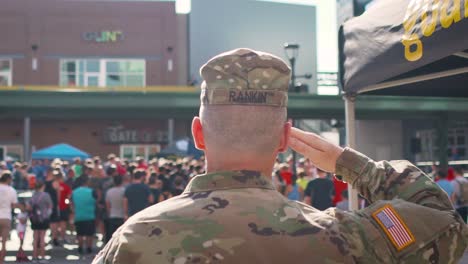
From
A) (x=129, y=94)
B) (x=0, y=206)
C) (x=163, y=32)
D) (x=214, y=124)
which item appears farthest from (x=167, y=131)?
(x=214, y=124)

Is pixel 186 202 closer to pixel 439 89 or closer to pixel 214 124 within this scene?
pixel 214 124

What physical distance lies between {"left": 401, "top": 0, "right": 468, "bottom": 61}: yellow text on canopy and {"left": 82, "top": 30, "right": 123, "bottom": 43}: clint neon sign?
35.9 m

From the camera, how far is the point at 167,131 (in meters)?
35.9

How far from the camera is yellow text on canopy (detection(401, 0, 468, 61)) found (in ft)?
10.2

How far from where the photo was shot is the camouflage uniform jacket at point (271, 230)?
1.58 metres

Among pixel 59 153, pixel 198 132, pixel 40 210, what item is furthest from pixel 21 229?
pixel 198 132

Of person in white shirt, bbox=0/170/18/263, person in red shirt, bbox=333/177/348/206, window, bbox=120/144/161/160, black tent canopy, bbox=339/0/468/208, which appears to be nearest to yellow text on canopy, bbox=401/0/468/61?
black tent canopy, bbox=339/0/468/208

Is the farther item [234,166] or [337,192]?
[337,192]

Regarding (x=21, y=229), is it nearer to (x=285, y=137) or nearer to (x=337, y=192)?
(x=337, y=192)

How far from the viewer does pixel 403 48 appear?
3582 millimetres

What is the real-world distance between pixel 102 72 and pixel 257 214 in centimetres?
3741

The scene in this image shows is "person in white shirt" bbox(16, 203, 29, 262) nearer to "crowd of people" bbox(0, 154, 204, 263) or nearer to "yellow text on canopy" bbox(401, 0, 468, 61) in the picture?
"crowd of people" bbox(0, 154, 204, 263)

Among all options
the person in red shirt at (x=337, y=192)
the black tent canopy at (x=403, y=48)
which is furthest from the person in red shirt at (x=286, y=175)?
the black tent canopy at (x=403, y=48)

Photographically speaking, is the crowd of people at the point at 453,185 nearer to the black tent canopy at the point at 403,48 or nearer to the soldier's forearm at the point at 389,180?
the black tent canopy at the point at 403,48
